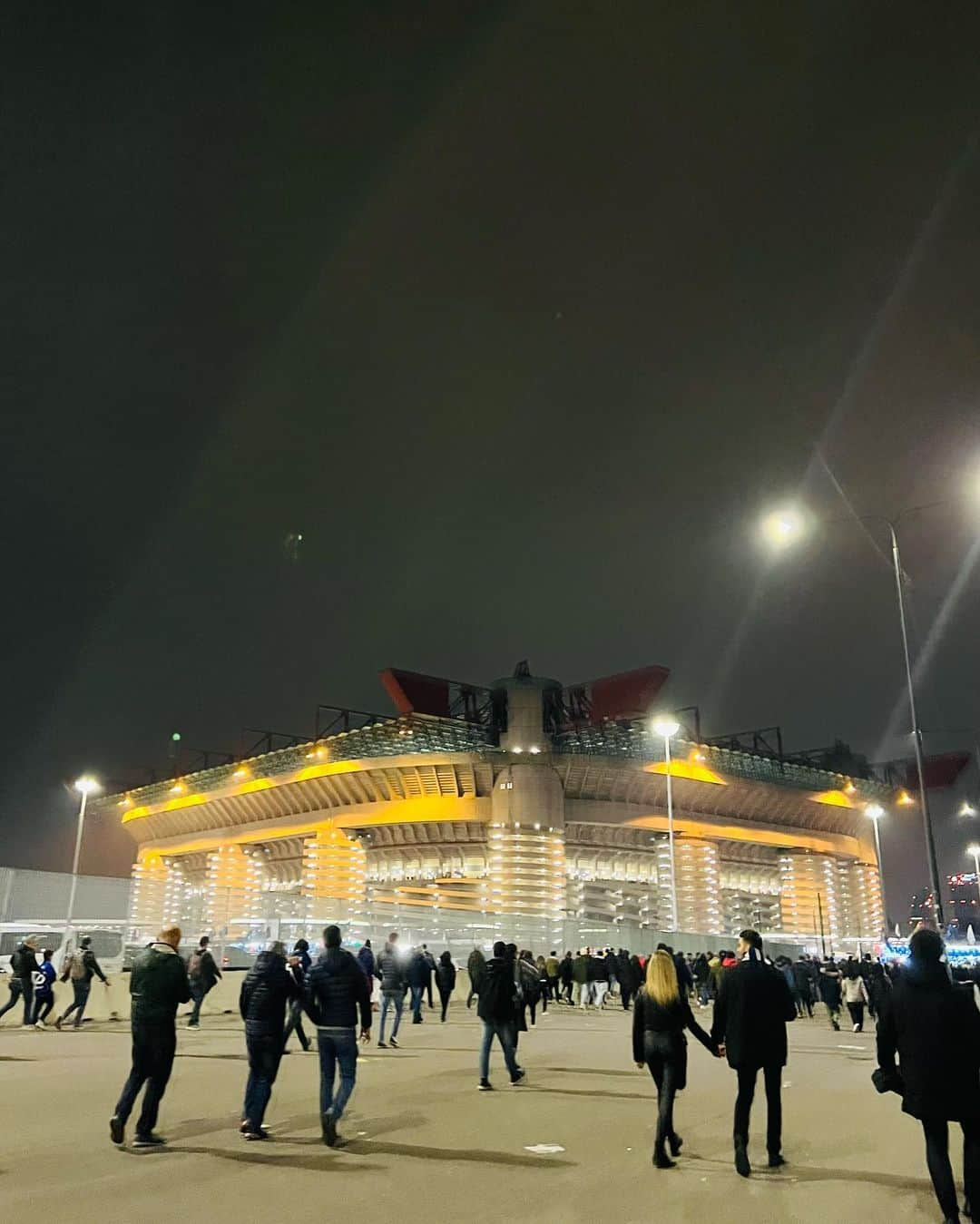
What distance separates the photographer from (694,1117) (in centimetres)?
983

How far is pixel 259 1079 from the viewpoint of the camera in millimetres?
8289

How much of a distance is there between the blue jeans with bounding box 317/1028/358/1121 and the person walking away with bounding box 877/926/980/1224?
166 inches

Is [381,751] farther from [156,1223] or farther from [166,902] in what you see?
[156,1223]

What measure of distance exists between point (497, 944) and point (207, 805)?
65865mm

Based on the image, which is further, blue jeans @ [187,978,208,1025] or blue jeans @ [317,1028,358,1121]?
blue jeans @ [187,978,208,1025]

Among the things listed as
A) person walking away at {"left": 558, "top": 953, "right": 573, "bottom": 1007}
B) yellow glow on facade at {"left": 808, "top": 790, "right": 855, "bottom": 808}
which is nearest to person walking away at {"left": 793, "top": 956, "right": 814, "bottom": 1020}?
person walking away at {"left": 558, "top": 953, "right": 573, "bottom": 1007}

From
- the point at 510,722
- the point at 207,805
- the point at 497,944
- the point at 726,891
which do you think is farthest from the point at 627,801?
the point at 497,944

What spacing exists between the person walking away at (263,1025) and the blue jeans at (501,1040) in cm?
331

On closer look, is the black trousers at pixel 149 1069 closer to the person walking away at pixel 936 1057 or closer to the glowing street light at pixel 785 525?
the person walking away at pixel 936 1057

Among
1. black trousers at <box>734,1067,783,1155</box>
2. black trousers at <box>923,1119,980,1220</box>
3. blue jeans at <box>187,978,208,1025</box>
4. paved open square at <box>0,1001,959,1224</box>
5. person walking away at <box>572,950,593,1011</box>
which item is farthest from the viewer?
person walking away at <box>572,950,593,1011</box>

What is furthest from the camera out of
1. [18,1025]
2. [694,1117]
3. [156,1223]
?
[18,1025]

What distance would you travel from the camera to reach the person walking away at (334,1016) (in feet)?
26.8

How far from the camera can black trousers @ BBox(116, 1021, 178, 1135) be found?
7.88m

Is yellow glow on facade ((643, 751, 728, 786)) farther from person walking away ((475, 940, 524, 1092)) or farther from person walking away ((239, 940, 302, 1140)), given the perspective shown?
person walking away ((239, 940, 302, 1140))
